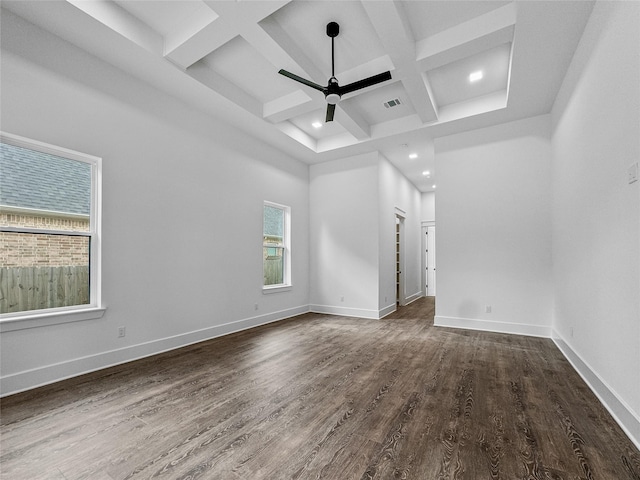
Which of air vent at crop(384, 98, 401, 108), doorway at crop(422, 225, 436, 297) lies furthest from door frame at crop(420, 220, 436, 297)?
air vent at crop(384, 98, 401, 108)

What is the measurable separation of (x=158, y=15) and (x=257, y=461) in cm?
384

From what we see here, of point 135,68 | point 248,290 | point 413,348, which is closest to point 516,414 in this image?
point 413,348

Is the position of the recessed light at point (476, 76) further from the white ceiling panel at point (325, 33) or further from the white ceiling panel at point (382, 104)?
the white ceiling panel at point (325, 33)

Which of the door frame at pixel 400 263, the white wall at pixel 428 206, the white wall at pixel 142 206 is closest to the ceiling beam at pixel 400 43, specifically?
the white wall at pixel 142 206

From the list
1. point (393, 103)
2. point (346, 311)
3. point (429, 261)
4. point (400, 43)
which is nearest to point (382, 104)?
point (393, 103)

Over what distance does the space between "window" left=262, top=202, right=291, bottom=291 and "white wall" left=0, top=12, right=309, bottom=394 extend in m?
0.32

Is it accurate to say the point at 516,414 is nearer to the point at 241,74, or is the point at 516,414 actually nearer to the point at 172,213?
the point at 172,213

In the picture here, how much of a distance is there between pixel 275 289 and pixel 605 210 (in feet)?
14.9

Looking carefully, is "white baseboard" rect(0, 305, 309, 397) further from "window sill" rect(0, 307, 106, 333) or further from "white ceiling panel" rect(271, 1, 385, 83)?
"white ceiling panel" rect(271, 1, 385, 83)

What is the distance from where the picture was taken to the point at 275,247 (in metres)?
5.83

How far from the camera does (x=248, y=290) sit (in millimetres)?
5008

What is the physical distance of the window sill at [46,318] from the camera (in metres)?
2.57

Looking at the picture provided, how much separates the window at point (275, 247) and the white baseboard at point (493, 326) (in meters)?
2.95

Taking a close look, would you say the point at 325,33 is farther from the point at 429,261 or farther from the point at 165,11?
the point at 429,261
